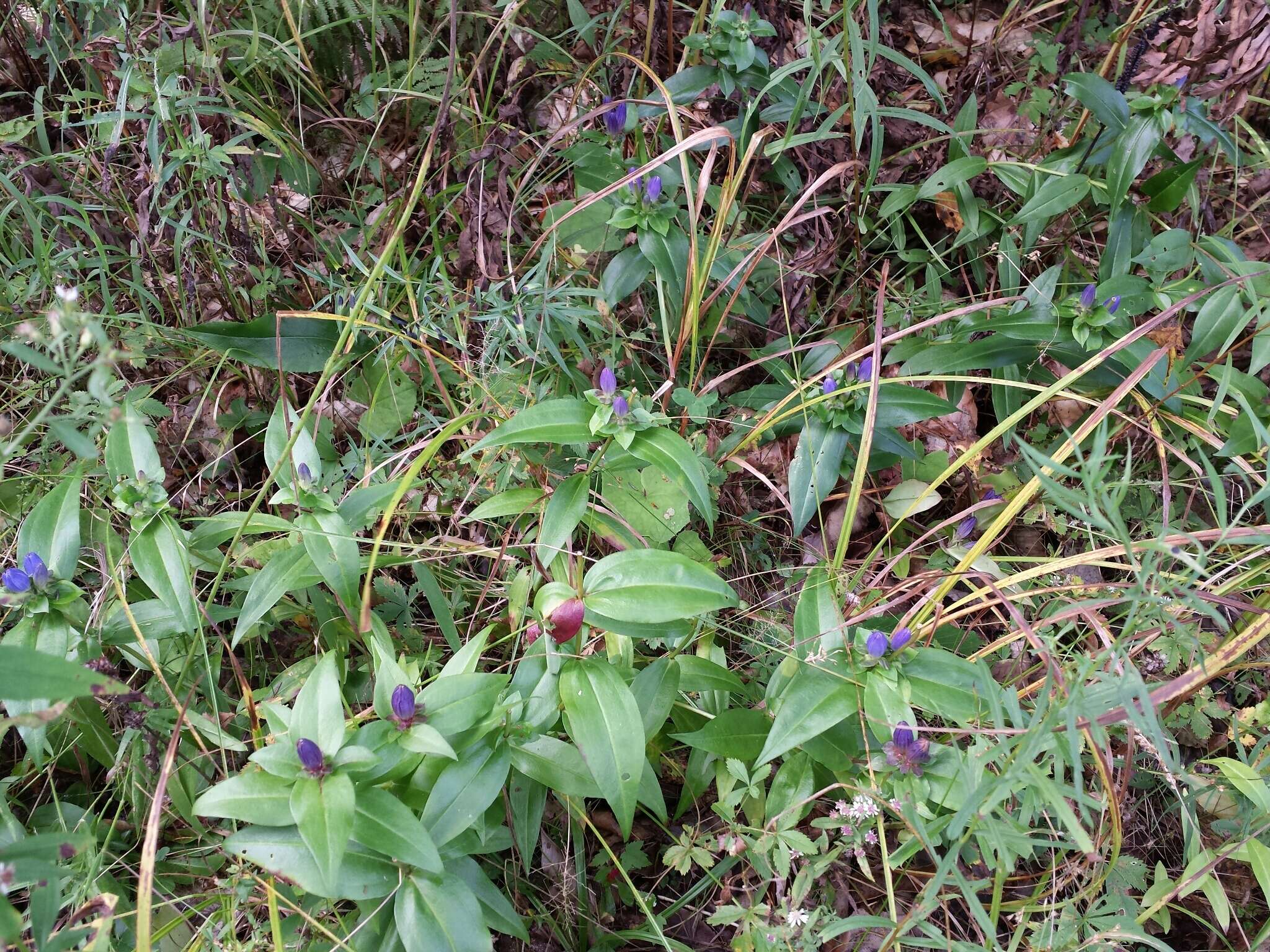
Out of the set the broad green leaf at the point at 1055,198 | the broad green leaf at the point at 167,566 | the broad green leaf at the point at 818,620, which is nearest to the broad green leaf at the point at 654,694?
the broad green leaf at the point at 818,620

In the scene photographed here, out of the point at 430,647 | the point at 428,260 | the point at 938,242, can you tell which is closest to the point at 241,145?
the point at 428,260

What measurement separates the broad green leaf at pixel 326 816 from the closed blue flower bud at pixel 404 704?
124mm

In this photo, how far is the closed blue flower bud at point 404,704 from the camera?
1.46 m

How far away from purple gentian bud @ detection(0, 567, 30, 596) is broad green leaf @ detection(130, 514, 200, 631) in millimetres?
175

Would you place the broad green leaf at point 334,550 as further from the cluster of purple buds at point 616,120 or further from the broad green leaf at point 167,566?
the cluster of purple buds at point 616,120

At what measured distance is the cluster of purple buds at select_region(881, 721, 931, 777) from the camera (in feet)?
5.04

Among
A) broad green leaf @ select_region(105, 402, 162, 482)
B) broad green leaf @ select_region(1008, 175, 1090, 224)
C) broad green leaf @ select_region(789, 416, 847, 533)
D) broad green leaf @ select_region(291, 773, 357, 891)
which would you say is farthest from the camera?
broad green leaf @ select_region(1008, 175, 1090, 224)

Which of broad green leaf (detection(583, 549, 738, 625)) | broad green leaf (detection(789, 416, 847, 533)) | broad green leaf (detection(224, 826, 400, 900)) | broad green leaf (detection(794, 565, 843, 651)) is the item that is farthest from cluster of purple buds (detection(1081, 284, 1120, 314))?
broad green leaf (detection(224, 826, 400, 900))

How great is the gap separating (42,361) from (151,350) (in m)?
1.54

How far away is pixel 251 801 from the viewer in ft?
4.65

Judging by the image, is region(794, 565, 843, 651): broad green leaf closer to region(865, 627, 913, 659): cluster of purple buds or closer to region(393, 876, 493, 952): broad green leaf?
region(865, 627, 913, 659): cluster of purple buds

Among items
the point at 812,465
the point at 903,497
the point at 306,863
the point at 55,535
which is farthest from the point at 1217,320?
the point at 55,535

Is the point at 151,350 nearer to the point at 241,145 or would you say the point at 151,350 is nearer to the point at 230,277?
the point at 230,277

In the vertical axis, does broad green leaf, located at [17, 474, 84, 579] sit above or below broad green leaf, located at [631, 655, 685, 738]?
above
